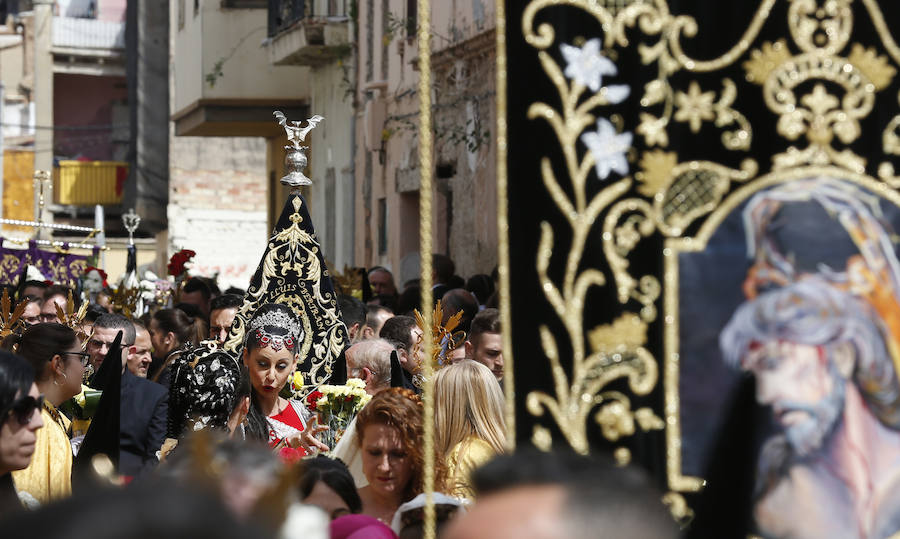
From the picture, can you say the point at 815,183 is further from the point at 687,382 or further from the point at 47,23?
the point at 47,23

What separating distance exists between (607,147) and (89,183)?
40.5 metres

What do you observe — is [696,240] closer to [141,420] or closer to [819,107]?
[819,107]

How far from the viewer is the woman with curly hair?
190 inches

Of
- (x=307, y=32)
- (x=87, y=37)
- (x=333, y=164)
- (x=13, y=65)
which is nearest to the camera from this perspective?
(x=307, y=32)

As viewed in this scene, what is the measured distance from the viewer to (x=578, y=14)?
3330mm

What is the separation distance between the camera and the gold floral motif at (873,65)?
3311mm

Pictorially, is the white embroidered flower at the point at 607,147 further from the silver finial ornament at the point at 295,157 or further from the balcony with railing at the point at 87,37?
the balcony with railing at the point at 87,37

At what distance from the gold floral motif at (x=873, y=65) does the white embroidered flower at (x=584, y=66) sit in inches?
20.6

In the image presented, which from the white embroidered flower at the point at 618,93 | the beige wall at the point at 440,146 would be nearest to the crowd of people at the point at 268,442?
the white embroidered flower at the point at 618,93

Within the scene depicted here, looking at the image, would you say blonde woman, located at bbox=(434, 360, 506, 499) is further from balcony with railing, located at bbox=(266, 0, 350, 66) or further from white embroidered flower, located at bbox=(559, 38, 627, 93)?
balcony with railing, located at bbox=(266, 0, 350, 66)

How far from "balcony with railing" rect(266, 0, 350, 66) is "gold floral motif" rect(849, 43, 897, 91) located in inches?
665

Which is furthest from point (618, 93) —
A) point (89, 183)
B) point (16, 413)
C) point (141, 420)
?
point (89, 183)

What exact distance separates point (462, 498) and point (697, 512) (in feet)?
6.04

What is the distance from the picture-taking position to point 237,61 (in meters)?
22.7
